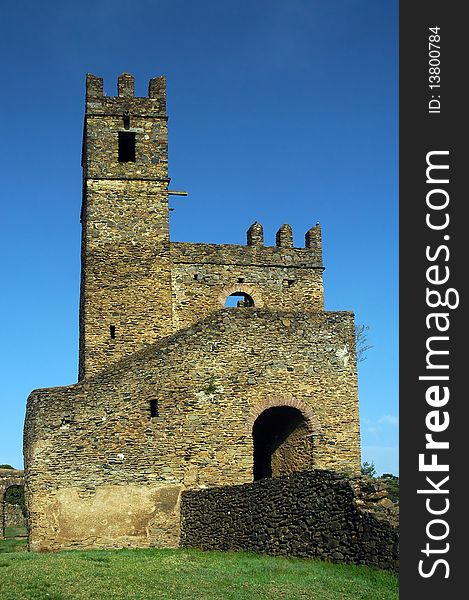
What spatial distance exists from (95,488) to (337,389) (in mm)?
6931

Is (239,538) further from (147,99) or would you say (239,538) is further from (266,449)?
(147,99)

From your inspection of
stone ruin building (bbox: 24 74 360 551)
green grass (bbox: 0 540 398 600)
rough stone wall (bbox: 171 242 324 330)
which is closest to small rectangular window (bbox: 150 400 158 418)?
stone ruin building (bbox: 24 74 360 551)

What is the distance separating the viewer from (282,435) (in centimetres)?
2273

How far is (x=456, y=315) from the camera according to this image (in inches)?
313

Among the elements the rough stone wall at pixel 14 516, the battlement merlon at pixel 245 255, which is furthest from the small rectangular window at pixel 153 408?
the rough stone wall at pixel 14 516

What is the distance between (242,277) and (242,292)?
1.80 ft

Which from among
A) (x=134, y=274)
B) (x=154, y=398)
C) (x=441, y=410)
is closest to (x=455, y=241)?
(x=441, y=410)

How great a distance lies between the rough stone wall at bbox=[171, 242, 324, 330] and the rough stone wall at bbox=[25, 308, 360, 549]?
6400 millimetres

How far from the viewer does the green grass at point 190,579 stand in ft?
34.6

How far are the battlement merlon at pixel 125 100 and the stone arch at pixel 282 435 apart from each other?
39.7ft

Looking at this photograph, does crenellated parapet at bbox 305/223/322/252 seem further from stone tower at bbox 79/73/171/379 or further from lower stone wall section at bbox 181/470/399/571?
lower stone wall section at bbox 181/470/399/571

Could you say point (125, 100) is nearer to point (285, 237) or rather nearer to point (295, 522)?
point (285, 237)

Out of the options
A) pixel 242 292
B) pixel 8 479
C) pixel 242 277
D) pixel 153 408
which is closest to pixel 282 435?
pixel 153 408

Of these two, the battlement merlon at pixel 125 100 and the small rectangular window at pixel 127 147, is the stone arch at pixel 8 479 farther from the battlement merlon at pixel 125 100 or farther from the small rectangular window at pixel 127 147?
the battlement merlon at pixel 125 100
